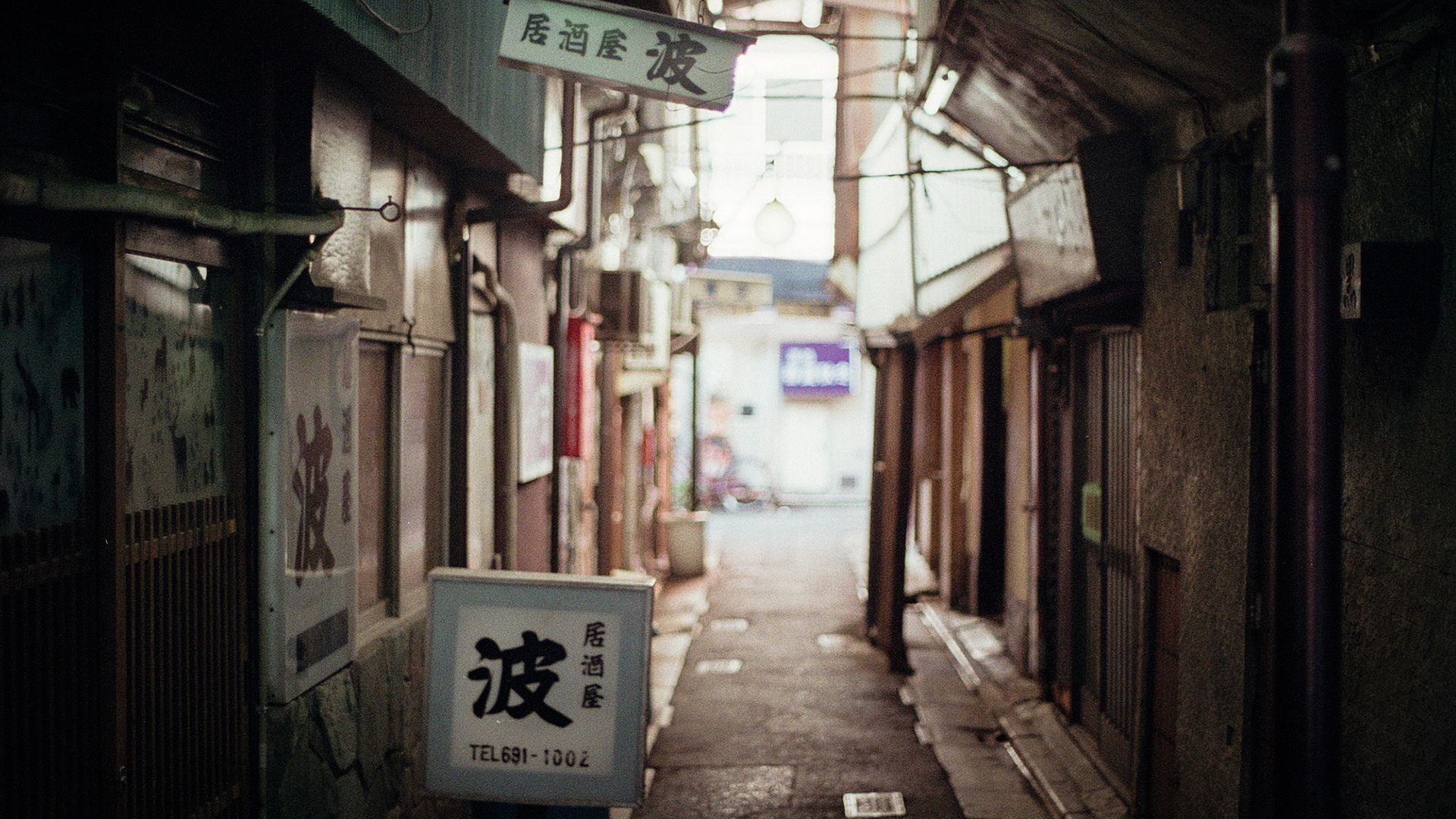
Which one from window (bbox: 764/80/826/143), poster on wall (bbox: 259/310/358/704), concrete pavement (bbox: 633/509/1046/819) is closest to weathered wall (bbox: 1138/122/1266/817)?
concrete pavement (bbox: 633/509/1046/819)

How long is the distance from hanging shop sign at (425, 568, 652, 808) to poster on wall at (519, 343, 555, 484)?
263 inches

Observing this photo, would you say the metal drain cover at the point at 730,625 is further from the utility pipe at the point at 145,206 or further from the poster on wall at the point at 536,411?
the utility pipe at the point at 145,206

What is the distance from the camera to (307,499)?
279 inches

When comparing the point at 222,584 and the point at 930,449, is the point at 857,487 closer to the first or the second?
the point at 930,449

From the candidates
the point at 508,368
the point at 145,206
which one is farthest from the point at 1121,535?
the point at 145,206

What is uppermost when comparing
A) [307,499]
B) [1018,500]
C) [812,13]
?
[812,13]

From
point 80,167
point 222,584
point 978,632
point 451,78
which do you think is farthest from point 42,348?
point 978,632

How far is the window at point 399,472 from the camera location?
873cm

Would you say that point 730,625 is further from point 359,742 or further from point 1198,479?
point 1198,479

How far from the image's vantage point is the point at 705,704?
1477 centimetres

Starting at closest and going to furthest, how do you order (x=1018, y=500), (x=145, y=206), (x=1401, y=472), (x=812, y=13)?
(x=145, y=206), (x=1401, y=472), (x=1018, y=500), (x=812, y=13)

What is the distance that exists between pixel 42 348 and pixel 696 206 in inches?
848

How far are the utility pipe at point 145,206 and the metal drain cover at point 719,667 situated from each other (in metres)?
11.1

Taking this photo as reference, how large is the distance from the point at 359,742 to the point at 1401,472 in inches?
260
